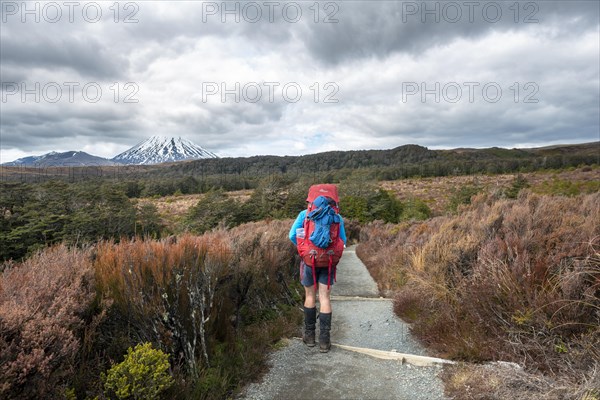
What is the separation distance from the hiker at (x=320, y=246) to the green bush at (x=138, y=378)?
1979mm

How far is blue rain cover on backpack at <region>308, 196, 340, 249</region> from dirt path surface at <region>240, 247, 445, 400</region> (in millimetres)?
1343

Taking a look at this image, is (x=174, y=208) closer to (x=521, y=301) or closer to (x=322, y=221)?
(x=322, y=221)

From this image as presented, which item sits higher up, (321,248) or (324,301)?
(321,248)

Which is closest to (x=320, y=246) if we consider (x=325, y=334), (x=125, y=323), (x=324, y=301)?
(x=324, y=301)

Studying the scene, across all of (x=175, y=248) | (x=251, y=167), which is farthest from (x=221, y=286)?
(x=251, y=167)

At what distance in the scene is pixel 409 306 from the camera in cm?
567

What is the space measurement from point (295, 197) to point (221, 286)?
3189 centimetres

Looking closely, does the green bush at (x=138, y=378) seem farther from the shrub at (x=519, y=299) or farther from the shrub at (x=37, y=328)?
the shrub at (x=519, y=299)

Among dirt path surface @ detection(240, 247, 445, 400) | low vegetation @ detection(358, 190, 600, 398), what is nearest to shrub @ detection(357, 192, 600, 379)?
low vegetation @ detection(358, 190, 600, 398)

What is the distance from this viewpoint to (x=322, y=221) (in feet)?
13.2

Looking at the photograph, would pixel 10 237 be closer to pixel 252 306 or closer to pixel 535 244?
pixel 252 306

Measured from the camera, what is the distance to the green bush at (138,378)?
8.24 ft

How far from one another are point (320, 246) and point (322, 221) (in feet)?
0.97

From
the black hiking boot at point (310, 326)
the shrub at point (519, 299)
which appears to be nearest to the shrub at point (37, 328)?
the black hiking boot at point (310, 326)
